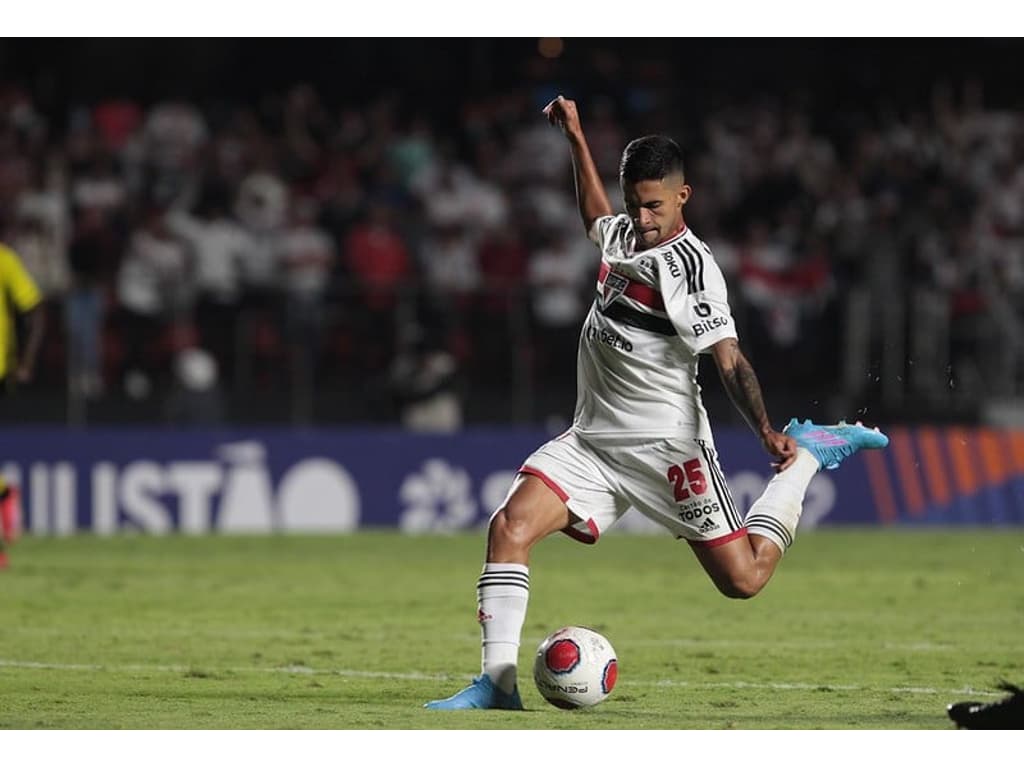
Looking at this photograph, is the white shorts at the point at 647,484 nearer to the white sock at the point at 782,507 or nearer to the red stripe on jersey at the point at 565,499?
the red stripe on jersey at the point at 565,499

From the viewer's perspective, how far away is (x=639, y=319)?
7836 mm

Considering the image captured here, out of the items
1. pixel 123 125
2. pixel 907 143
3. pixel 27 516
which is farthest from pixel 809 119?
pixel 27 516

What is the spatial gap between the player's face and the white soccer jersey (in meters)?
0.06

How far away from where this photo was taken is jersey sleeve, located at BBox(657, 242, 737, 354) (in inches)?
297

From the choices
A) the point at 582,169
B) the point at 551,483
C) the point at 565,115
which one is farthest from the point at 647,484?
the point at 565,115

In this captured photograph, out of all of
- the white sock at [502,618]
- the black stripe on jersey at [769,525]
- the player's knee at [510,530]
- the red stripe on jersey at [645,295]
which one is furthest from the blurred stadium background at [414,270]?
the white sock at [502,618]

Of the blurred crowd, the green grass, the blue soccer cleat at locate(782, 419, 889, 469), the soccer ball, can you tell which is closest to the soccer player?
the soccer ball

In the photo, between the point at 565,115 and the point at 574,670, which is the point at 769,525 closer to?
the point at 574,670

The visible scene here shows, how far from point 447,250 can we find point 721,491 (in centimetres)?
1238

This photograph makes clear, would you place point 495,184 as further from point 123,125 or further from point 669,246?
point 669,246

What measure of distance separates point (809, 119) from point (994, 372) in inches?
199

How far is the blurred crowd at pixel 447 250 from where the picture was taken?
18.5 metres

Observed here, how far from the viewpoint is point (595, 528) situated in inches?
313

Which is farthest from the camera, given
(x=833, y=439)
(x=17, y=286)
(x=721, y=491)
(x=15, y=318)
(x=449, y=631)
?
(x=15, y=318)
